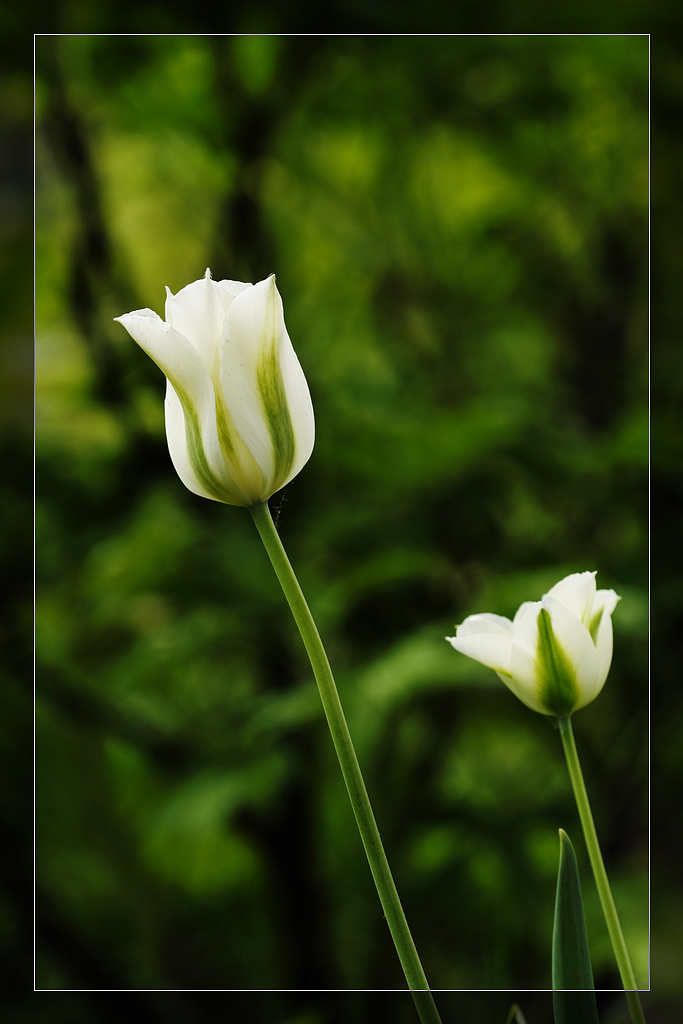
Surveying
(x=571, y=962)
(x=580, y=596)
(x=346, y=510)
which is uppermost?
(x=346, y=510)

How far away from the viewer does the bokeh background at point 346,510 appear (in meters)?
0.49

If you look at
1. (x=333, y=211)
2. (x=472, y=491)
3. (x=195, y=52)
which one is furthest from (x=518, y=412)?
(x=195, y=52)

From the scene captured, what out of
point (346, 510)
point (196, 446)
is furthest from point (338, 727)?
point (346, 510)

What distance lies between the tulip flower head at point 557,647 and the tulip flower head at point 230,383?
0.31 feet

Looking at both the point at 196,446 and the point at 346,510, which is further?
the point at 346,510

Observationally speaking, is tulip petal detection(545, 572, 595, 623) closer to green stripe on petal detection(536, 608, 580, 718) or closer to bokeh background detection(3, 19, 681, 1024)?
green stripe on petal detection(536, 608, 580, 718)

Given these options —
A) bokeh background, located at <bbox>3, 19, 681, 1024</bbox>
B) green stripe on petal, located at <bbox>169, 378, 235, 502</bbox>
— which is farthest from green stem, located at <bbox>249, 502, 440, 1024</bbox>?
bokeh background, located at <bbox>3, 19, 681, 1024</bbox>

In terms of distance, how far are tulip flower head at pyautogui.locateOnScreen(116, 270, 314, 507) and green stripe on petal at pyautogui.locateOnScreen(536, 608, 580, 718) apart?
99 millimetres

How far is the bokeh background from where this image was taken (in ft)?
1.60

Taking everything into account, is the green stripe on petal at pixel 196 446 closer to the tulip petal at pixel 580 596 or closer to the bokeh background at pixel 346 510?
the tulip petal at pixel 580 596

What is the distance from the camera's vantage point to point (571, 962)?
0.30m

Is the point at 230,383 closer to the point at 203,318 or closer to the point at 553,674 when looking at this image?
the point at 203,318

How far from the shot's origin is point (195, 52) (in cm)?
50

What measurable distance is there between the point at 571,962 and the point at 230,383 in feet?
0.74
